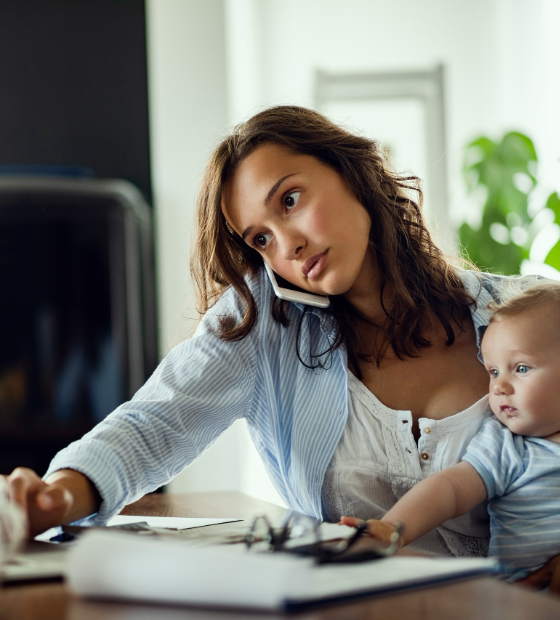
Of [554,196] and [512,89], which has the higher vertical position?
[512,89]

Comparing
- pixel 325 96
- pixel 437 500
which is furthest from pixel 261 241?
pixel 325 96

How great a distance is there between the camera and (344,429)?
1.21m

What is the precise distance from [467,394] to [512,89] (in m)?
3.14

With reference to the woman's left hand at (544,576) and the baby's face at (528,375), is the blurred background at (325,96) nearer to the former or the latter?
the baby's face at (528,375)

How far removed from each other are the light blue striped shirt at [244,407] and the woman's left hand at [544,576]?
1.15 ft

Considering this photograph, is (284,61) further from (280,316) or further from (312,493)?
(312,493)

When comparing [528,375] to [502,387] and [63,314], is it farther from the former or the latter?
[63,314]

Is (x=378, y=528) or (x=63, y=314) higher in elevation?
(x=378, y=528)

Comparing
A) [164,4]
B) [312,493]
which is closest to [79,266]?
[164,4]

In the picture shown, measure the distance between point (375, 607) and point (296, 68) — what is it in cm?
383

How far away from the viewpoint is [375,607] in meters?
0.52

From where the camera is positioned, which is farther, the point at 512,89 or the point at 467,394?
the point at 512,89

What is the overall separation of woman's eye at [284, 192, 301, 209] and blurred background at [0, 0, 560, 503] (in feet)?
1.00

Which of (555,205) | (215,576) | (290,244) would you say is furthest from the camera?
(555,205)
